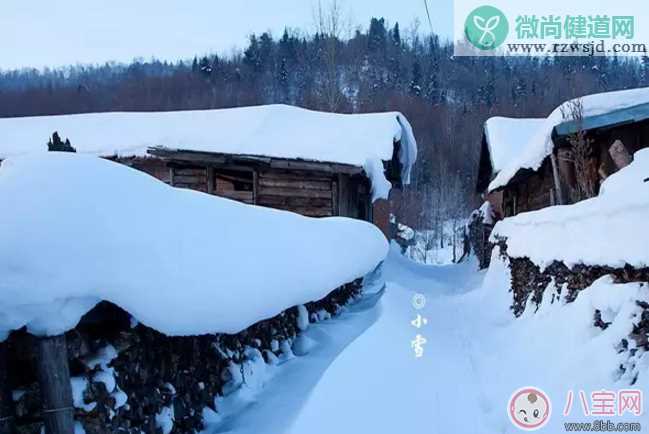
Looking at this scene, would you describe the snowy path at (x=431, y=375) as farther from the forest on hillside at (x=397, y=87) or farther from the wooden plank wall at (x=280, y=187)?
the forest on hillside at (x=397, y=87)

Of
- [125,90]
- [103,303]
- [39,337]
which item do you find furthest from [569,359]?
[125,90]

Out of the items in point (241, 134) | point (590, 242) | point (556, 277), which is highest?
point (241, 134)

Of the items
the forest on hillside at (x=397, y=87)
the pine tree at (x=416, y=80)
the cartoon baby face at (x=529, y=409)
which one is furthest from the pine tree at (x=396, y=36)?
the cartoon baby face at (x=529, y=409)

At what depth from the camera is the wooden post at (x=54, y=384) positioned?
232 cm

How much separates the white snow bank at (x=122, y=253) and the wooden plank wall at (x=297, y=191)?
28.4ft

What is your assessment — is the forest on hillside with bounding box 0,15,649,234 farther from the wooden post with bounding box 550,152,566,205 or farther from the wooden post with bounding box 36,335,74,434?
the wooden post with bounding box 36,335,74,434

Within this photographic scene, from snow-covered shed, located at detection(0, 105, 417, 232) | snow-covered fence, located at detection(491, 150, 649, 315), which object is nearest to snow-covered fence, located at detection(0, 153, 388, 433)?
snow-covered fence, located at detection(491, 150, 649, 315)

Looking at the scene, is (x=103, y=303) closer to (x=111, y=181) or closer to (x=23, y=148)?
(x=111, y=181)

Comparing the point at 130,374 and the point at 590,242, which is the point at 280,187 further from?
the point at 130,374

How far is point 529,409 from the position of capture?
12.0 ft

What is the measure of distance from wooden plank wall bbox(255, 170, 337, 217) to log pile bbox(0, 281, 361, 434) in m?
9.08

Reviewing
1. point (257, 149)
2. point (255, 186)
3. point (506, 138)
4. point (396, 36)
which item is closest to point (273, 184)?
point (255, 186)

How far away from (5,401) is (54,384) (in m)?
0.21

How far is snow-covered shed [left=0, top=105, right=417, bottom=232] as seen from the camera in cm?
1261
